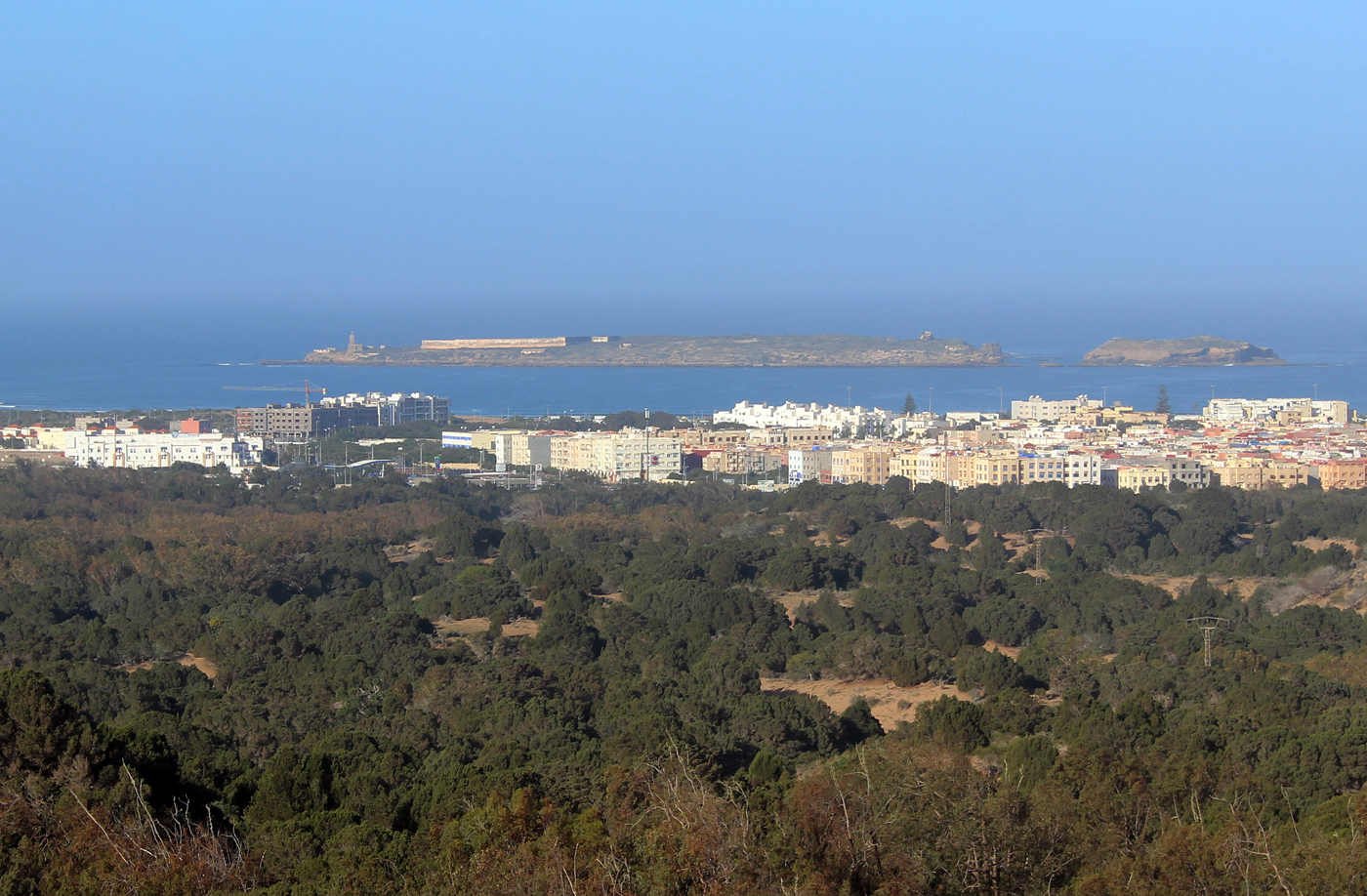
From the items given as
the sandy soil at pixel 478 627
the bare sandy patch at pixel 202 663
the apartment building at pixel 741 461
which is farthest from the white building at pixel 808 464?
the bare sandy patch at pixel 202 663

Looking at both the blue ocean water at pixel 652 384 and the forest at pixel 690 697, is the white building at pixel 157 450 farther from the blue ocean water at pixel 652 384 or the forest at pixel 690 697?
the blue ocean water at pixel 652 384

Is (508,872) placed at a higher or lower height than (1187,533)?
higher

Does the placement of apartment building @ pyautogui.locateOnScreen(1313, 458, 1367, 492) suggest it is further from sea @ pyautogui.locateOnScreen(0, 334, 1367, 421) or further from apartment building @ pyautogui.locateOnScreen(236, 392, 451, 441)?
apartment building @ pyautogui.locateOnScreen(236, 392, 451, 441)

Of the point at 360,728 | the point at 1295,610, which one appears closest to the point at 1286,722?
the point at 1295,610

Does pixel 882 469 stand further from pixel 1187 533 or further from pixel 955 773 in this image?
pixel 955 773

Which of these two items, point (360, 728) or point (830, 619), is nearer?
point (360, 728)

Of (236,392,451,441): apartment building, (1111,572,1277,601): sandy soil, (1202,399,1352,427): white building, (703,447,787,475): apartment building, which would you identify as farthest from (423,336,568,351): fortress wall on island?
(1111,572,1277,601): sandy soil
